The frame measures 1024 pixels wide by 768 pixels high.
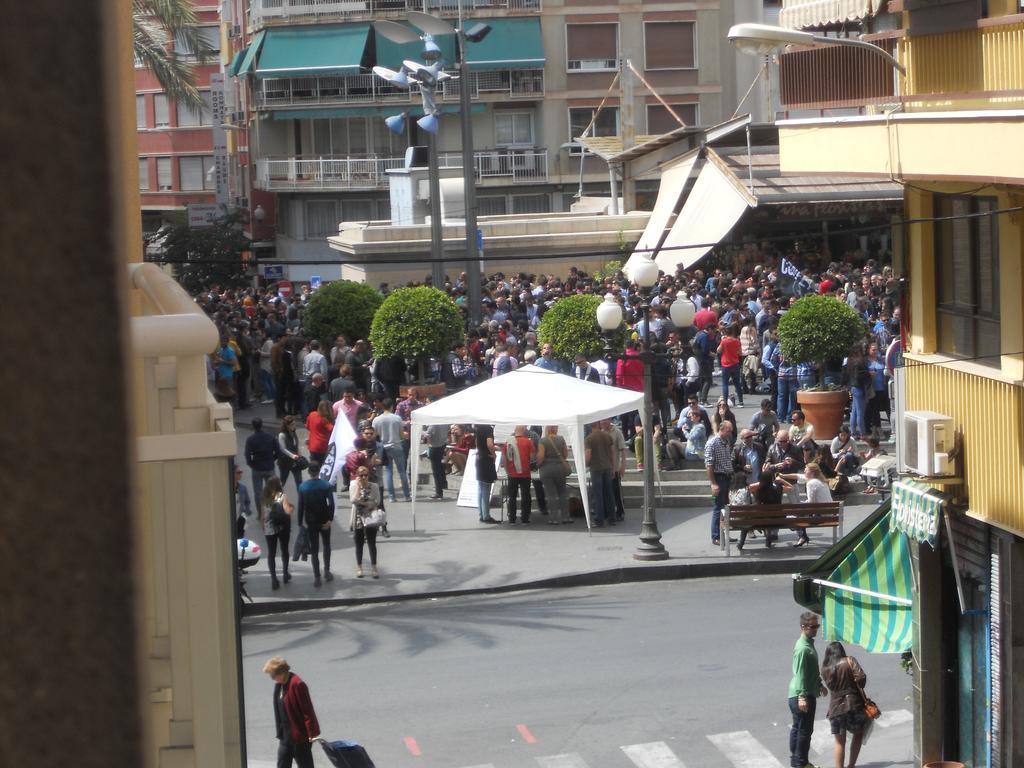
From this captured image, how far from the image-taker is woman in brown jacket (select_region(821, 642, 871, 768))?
37.2 feet

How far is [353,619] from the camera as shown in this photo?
646 inches

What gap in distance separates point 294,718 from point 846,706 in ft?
13.7

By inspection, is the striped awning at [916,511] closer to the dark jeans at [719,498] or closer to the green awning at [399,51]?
the dark jeans at [719,498]

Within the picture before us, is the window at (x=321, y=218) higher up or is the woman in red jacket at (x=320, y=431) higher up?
the window at (x=321, y=218)

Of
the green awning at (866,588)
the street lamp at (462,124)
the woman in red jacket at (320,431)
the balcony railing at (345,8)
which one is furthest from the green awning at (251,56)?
the green awning at (866,588)

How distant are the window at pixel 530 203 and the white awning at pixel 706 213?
17.7 metres

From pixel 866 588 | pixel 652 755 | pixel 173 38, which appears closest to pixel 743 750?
pixel 652 755

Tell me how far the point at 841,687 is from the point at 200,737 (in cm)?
827

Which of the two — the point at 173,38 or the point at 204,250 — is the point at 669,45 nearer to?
the point at 204,250

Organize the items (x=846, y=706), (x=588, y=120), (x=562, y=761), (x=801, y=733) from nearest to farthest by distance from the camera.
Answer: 1. (x=801, y=733)
2. (x=846, y=706)
3. (x=562, y=761)
4. (x=588, y=120)

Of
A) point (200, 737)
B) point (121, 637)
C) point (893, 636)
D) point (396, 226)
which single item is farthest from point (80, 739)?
point (396, 226)

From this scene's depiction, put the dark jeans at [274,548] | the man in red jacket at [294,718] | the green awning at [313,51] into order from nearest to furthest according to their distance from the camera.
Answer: the man in red jacket at [294,718]
the dark jeans at [274,548]
the green awning at [313,51]

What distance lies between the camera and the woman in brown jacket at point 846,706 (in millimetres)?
11352

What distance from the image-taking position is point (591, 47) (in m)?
55.4
